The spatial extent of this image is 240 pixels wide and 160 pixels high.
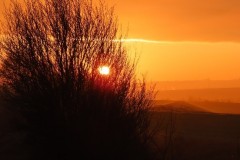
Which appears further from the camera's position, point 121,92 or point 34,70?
point 34,70

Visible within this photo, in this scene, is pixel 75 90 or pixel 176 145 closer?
pixel 75 90

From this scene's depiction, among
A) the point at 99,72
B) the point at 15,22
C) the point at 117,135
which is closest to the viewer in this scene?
the point at 117,135

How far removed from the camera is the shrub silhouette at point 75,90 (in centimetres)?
1742

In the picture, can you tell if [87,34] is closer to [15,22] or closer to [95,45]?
[95,45]

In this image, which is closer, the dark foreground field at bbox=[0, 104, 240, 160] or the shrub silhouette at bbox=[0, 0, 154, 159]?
the shrub silhouette at bbox=[0, 0, 154, 159]

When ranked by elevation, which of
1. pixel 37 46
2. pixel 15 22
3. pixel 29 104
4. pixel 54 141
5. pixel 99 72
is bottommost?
pixel 54 141

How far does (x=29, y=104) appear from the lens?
19.1 meters

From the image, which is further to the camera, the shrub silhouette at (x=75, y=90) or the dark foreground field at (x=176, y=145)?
the dark foreground field at (x=176, y=145)

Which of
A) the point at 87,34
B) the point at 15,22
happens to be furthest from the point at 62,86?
the point at 15,22

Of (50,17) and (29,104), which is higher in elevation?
(50,17)

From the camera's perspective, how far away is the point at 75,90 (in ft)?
60.7

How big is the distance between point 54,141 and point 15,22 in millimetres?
5870

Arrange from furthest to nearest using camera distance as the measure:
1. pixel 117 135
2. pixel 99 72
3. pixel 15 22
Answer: pixel 15 22 < pixel 99 72 < pixel 117 135

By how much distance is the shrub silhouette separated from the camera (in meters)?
17.4
